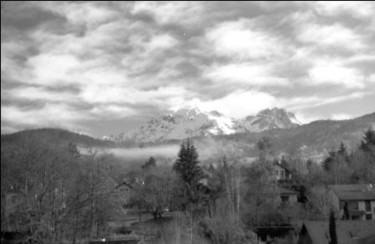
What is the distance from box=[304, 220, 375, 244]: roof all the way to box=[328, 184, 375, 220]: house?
1607 cm

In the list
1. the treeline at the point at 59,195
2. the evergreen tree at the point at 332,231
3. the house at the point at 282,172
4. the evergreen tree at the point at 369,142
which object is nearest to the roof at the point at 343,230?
the evergreen tree at the point at 332,231

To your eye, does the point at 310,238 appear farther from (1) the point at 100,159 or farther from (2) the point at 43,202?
(2) the point at 43,202

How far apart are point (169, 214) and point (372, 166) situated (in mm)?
32441

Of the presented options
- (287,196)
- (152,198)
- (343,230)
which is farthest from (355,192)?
(152,198)

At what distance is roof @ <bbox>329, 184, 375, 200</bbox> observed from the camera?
6334 centimetres

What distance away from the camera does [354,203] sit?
63.8 metres

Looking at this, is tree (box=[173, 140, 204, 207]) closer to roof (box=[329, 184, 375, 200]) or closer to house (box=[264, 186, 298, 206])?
house (box=[264, 186, 298, 206])

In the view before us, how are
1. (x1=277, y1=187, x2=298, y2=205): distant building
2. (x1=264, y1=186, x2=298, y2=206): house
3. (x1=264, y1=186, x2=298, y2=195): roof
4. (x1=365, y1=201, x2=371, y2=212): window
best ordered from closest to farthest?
(x1=264, y1=186, x2=298, y2=195): roof → (x1=264, y1=186, x2=298, y2=206): house → (x1=365, y1=201, x2=371, y2=212): window → (x1=277, y1=187, x2=298, y2=205): distant building

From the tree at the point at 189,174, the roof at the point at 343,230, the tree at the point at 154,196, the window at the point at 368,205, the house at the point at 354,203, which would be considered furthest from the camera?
the tree at the point at 154,196

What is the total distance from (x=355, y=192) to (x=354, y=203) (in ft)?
5.59

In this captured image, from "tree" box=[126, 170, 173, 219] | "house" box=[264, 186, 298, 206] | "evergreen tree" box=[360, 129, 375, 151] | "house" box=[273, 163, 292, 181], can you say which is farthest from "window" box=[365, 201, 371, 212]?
"tree" box=[126, 170, 173, 219]

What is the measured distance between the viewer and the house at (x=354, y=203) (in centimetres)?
6322

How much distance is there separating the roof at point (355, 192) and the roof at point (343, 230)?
16652mm

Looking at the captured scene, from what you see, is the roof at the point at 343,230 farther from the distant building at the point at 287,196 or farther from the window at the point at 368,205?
the distant building at the point at 287,196
